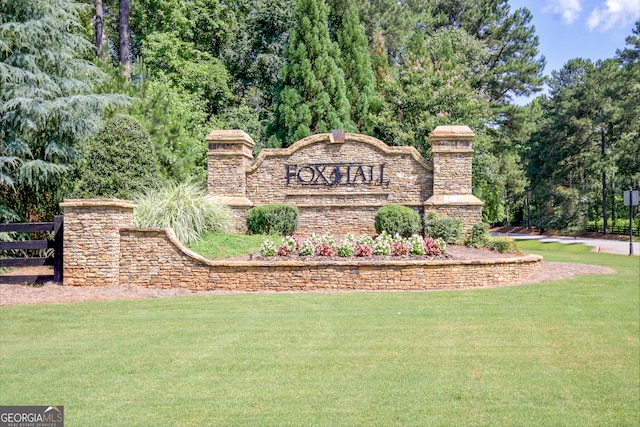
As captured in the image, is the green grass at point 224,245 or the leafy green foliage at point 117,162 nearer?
the green grass at point 224,245

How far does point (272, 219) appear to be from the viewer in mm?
14328

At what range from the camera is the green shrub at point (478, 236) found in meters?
13.4

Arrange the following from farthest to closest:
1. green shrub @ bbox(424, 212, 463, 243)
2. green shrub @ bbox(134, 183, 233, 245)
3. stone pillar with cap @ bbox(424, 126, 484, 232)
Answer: stone pillar with cap @ bbox(424, 126, 484, 232) < green shrub @ bbox(424, 212, 463, 243) < green shrub @ bbox(134, 183, 233, 245)

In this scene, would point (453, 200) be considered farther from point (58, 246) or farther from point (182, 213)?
point (58, 246)

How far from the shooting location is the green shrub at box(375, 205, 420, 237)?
13.9 m

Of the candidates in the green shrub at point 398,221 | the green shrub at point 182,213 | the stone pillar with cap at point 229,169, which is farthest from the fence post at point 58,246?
the green shrub at point 398,221

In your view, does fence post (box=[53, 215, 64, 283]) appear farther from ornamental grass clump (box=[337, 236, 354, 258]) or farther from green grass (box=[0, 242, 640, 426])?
ornamental grass clump (box=[337, 236, 354, 258])

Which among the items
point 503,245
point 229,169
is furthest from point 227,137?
point 503,245

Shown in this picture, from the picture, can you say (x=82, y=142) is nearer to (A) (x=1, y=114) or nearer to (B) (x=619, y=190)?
(A) (x=1, y=114)

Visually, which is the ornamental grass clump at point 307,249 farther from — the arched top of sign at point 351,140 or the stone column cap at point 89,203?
the arched top of sign at point 351,140

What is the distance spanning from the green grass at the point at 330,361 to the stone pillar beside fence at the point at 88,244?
1.55m

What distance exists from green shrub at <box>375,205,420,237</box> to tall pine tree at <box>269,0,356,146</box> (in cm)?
825

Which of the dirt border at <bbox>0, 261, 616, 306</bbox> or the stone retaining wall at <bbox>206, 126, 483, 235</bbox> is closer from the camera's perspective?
the dirt border at <bbox>0, 261, 616, 306</bbox>

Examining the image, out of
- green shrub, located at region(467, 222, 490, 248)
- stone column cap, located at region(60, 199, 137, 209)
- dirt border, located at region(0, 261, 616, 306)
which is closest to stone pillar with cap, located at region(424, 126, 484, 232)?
green shrub, located at region(467, 222, 490, 248)
